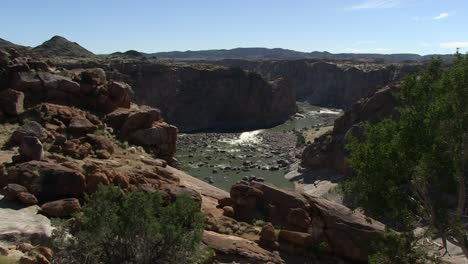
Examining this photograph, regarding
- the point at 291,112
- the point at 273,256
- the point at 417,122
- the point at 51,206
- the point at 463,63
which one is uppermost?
the point at 463,63

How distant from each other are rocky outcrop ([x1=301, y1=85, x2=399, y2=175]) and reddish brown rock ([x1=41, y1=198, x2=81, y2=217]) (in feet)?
136

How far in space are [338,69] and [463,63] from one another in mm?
137477

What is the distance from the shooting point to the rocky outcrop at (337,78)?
138m

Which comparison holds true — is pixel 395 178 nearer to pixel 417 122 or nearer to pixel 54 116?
pixel 417 122

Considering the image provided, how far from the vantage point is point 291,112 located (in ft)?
379

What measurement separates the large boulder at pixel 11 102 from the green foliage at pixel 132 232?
14534 mm

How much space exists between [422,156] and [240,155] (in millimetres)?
52949

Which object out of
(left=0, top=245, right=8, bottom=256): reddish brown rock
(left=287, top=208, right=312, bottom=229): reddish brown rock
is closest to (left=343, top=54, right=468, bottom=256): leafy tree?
Result: (left=287, top=208, right=312, bottom=229): reddish brown rock

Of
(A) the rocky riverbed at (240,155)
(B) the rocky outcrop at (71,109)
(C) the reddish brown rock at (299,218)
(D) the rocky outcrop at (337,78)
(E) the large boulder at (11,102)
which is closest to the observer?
(C) the reddish brown rock at (299,218)

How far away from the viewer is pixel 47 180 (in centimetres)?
1792

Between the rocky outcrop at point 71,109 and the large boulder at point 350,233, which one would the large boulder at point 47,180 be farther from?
the large boulder at point 350,233

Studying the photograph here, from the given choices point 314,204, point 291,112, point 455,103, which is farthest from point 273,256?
point 291,112

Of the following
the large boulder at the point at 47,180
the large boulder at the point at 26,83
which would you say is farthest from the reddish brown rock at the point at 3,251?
the large boulder at the point at 26,83

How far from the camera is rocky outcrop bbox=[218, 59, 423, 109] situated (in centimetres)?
13750
